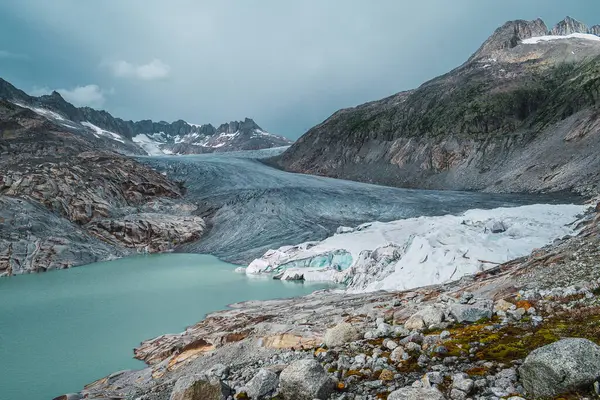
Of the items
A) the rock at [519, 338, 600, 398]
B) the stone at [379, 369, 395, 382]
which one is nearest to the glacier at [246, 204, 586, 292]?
the stone at [379, 369, 395, 382]

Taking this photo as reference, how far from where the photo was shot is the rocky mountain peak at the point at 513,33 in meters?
76.6

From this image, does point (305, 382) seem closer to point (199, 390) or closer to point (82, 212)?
point (199, 390)

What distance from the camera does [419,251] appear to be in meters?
15.8

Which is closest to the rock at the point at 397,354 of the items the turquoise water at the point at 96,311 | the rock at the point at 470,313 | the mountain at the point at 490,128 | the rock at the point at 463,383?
the rock at the point at 463,383

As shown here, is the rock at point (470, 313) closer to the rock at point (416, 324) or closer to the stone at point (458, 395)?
the rock at point (416, 324)

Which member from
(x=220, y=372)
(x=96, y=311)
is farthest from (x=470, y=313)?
(x=96, y=311)

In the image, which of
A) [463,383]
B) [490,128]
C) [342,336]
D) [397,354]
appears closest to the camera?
[463,383]

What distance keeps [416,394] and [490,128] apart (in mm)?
60698

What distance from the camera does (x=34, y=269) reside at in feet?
84.6

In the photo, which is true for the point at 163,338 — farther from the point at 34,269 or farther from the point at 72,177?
the point at 72,177

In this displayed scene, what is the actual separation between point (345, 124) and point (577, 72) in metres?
36.8

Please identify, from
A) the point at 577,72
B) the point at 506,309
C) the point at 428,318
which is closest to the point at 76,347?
the point at 428,318

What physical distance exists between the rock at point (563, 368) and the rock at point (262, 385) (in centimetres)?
249

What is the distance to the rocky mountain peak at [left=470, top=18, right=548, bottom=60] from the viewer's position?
251 feet
